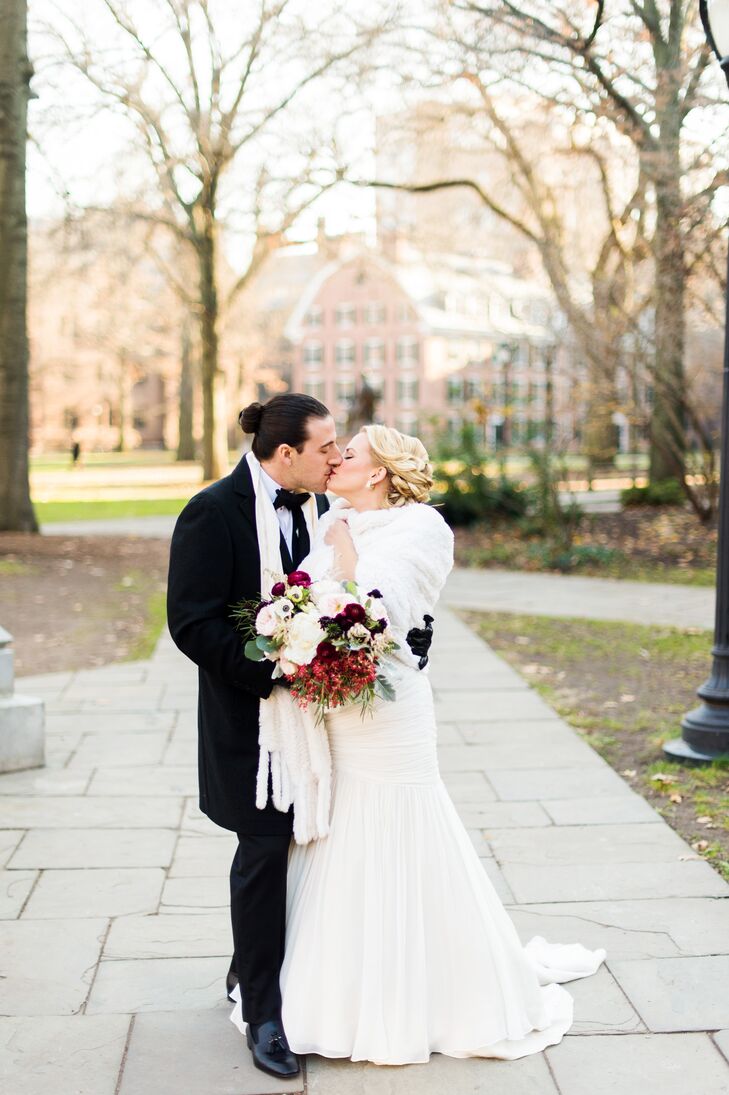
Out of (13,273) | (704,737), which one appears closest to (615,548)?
(13,273)

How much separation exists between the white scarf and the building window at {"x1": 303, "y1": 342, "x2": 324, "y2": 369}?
7390 centimetres

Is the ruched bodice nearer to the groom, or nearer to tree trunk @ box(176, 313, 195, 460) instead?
the groom

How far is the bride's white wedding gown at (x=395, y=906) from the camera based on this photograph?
3158 millimetres

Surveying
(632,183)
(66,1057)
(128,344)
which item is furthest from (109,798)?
(128,344)

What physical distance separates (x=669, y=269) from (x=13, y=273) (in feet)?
27.9

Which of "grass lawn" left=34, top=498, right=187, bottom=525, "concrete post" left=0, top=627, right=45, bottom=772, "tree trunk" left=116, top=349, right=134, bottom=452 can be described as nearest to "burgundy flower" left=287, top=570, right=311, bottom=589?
"concrete post" left=0, top=627, right=45, bottom=772

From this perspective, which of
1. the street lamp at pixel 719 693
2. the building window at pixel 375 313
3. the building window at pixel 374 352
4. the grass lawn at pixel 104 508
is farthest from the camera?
the building window at pixel 374 352

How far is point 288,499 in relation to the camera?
10.8 ft

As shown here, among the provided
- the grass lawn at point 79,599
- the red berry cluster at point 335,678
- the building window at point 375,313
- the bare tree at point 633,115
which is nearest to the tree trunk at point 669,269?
the bare tree at point 633,115

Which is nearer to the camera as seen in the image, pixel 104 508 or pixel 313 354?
pixel 104 508

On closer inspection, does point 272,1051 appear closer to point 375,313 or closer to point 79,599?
point 79,599

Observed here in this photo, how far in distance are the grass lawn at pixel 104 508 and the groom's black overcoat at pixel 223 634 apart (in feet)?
60.6

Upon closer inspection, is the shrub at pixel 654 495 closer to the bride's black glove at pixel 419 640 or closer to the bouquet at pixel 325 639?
the bride's black glove at pixel 419 640

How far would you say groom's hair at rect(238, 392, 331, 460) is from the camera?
10.4 ft
